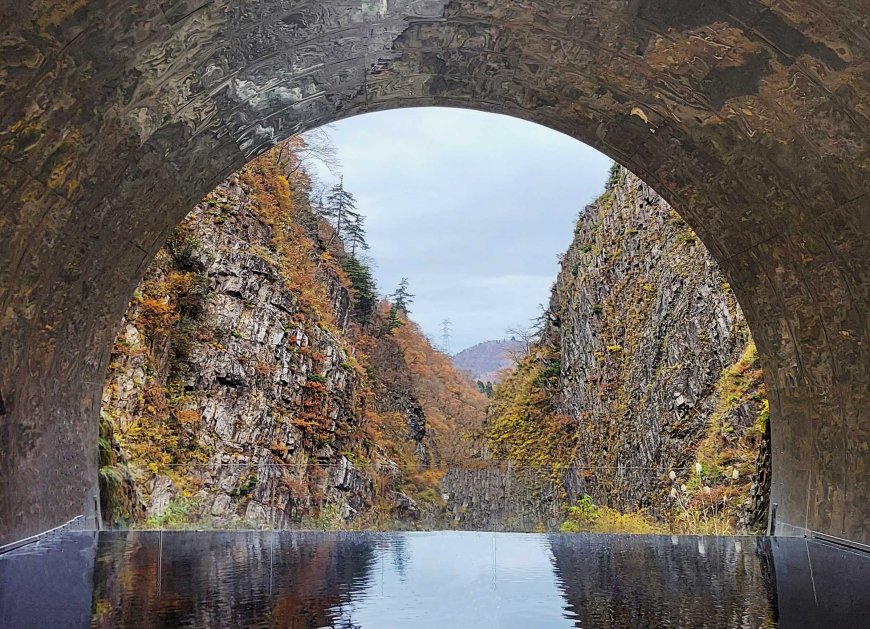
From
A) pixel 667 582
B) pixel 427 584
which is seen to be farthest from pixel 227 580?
pixel 667 582

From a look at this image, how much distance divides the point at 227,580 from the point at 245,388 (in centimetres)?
1508

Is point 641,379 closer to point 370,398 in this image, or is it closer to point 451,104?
point 370,398

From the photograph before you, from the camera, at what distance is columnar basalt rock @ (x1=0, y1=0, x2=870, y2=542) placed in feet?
14.5

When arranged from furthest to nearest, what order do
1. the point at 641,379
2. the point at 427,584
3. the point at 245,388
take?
the point at 641,379, the point at 245,388, the point at 427,584

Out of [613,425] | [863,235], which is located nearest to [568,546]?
[863,235]

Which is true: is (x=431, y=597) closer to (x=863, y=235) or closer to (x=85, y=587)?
(x=85, y=587)

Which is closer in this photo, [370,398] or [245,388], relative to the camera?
[245,388]

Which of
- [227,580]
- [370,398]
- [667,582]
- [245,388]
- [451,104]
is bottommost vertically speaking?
[667,582]

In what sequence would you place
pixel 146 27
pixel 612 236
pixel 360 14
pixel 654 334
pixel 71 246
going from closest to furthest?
pixel 146 27 < pixel 360 14 < pixel 71 246 < pixel 654 334 < pixel 612 236

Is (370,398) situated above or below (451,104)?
above

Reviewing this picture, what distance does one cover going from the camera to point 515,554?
22.4 feet

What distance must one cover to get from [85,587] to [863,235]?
5.59 m

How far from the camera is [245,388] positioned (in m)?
19.8

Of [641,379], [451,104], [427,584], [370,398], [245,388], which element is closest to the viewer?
[427,584]
